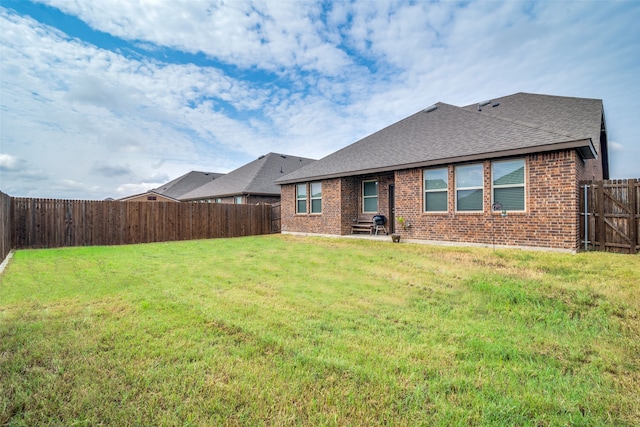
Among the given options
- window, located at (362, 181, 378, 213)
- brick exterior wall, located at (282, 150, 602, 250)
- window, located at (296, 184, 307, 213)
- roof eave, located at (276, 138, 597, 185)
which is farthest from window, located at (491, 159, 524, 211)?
window, located at (296, 184, 307, 213)

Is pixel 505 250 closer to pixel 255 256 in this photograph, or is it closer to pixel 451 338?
pixel 451 338

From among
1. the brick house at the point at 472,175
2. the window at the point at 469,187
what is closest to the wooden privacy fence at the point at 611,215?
the brick house at the point at 472,175

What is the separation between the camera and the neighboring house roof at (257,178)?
2088cm

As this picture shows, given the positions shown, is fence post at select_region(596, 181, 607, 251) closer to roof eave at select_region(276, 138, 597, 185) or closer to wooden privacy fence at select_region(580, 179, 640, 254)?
wooden privacy fence at select_region(580, 179, 640, 254)

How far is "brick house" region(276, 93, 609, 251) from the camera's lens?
8.27 meters

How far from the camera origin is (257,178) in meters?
21.7

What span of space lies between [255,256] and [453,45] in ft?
36.8

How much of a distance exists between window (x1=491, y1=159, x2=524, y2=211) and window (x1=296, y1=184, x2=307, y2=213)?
30.3ft

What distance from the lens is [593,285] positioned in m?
4.95

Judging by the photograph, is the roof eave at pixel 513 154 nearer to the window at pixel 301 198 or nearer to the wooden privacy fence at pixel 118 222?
the window at pixel 301 198

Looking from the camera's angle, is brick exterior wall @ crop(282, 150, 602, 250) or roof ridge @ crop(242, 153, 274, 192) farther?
roof ridge @ crop(242, 153, 274, 192)

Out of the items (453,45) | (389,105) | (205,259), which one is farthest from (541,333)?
(389,105)

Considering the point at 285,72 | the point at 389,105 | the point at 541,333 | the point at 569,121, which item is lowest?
the point at 541,333

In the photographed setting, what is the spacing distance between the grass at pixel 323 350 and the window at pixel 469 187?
4.21 meters
